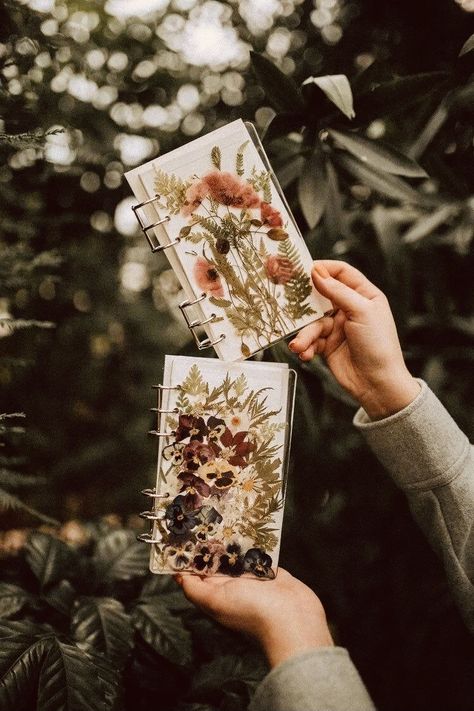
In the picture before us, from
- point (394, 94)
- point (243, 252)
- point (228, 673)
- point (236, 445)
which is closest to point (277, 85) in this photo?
point (394, 94)

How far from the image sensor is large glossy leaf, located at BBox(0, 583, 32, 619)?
77cm

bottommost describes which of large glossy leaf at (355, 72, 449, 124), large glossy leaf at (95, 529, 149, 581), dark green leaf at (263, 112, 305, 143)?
large glossy leaf at (95, 529, 149, 581)

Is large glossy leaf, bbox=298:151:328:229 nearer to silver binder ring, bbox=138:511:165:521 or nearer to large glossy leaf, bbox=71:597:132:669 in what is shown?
silver binder ring, bbox=138:511:165:521

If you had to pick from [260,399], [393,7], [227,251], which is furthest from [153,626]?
[393,7]

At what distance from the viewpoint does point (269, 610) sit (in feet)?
2.12

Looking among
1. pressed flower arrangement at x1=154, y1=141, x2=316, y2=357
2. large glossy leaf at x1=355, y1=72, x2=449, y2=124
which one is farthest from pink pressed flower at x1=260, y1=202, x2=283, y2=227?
large glossy leaf at x1=355, y1=72, x2=449, y2=124

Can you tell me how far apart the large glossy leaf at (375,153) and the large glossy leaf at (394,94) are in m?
0.04

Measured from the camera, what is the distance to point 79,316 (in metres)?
1.53

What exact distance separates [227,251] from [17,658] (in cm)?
55

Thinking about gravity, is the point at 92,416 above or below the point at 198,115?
below

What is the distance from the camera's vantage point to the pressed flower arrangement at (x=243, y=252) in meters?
0.70

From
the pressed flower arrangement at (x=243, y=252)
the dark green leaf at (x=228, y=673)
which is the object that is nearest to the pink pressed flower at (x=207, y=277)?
the pressed flower arrangement at (x=243, y=252)

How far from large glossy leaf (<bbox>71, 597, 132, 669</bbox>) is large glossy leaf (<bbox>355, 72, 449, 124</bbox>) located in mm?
800

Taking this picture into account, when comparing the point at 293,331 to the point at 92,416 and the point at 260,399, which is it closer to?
the point at 260,399
